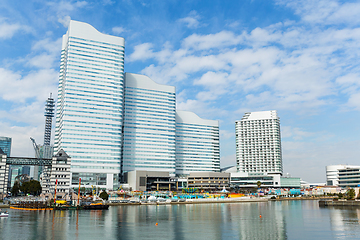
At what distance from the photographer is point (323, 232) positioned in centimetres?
6275

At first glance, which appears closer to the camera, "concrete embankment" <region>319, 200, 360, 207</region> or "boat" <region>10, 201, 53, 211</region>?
"boat" <region>10, 201, 53, 211</region>

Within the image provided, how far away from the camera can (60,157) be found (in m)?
164

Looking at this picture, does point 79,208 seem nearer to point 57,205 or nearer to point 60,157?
point 57,205

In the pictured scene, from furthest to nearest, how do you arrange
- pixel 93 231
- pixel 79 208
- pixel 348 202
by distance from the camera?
pixel 348 202 → pixel 79 208 → pixel 93 231

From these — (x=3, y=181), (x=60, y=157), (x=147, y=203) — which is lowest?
(x=147, y=203)

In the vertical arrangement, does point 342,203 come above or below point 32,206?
above

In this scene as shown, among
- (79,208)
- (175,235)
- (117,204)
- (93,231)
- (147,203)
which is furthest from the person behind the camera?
(147,203)

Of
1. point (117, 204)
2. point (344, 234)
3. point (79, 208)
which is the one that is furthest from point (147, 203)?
point (344, 234)

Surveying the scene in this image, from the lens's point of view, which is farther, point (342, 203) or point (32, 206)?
point (342, 203)

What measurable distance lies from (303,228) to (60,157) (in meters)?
130

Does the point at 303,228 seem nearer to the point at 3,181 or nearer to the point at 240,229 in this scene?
the point at 240,229

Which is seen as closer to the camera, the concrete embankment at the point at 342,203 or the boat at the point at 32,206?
the boat at the point at 32,206

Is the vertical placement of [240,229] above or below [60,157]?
below

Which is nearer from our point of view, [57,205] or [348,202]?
[57,205]
